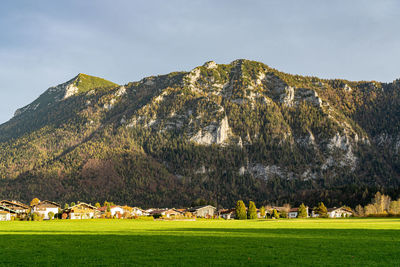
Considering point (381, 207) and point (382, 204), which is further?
point (382, 204)

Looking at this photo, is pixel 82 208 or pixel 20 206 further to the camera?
pixel 20 206

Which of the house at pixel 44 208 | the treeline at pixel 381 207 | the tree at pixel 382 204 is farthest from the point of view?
the tree at pixel 382 204

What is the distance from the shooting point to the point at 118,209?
526 ft

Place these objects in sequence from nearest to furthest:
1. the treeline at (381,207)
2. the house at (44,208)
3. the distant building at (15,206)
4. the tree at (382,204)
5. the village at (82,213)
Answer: the village at (82,213)
the distant building at (15,206)
the house at (44,208)
the treeline at (381,207)
the tree at (382,204)

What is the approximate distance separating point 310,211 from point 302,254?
18182 centimetres

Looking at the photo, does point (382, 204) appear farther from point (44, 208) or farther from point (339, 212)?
point (44, 208)

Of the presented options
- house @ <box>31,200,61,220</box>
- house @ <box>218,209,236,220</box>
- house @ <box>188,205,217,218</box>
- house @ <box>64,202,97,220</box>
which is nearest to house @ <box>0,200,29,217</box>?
house @ <box>31,200,61,220</box>

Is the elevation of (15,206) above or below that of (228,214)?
above

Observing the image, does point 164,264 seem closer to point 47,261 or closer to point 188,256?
point 188,256

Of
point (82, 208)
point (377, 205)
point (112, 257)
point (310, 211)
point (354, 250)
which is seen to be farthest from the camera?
point (310, 211)

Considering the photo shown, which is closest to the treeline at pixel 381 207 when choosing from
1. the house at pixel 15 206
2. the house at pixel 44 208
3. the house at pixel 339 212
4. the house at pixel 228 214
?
the house at pixel 339 212

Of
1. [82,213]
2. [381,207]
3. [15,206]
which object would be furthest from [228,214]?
[15,206]

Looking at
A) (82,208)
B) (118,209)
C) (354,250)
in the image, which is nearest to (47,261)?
(354,250)

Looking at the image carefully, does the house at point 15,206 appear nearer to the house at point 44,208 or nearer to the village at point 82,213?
the village at point 82,213
